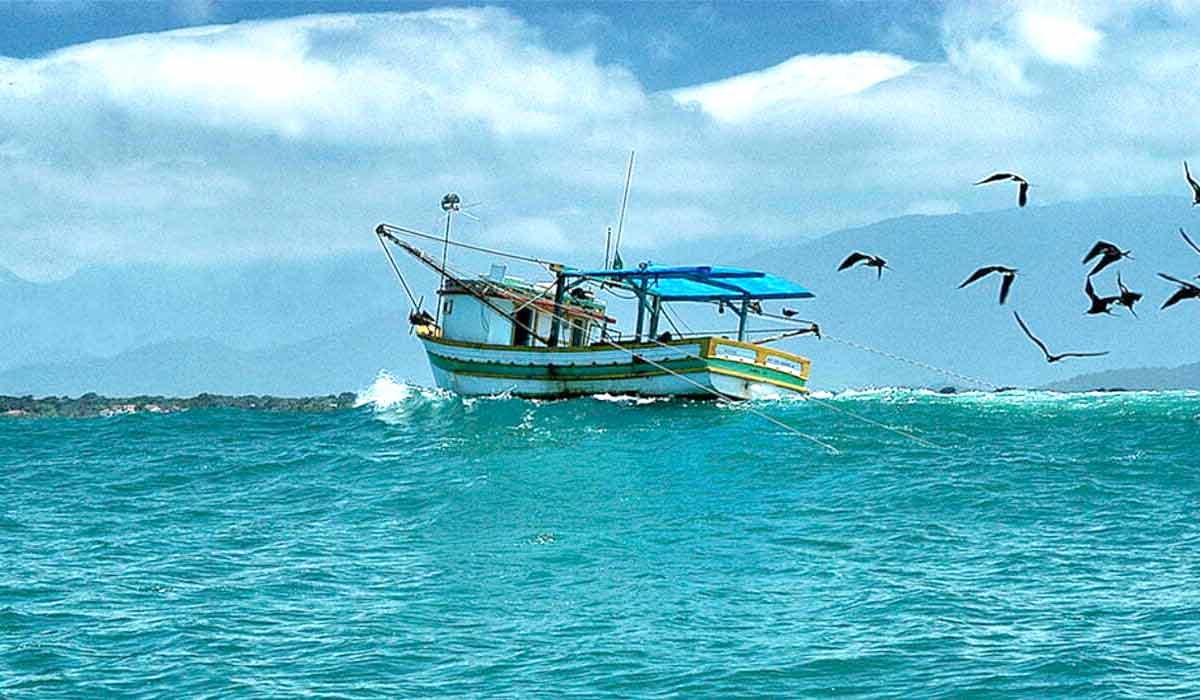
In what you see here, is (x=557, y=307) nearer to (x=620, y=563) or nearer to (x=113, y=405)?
(x=620, y=563)

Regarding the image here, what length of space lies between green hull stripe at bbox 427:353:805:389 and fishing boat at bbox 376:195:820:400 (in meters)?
0.03

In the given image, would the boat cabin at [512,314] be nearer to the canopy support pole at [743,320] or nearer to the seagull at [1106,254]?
the canopy support pole at [743,320]

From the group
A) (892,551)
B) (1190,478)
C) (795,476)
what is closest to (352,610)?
(892,551)

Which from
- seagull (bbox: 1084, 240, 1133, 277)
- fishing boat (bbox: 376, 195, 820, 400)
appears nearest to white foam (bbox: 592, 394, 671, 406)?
fishing boat (bbox: 376, 195, 820, 400)

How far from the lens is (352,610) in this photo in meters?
17.6

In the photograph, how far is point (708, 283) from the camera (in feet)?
137

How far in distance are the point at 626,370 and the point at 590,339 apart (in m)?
4.51

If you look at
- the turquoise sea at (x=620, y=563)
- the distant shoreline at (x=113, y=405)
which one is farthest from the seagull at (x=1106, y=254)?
the distant shoreline at (x=113, y=405)

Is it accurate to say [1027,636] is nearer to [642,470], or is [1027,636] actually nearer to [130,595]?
[130,595]

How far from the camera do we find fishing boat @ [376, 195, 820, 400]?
40.0 m

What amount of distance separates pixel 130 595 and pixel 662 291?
84.6ft

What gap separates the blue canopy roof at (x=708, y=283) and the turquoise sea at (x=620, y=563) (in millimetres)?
5610

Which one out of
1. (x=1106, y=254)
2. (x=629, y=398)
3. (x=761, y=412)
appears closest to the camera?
(x=1106, y=254)

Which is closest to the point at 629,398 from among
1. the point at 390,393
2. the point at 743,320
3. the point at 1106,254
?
the point at 743,320
